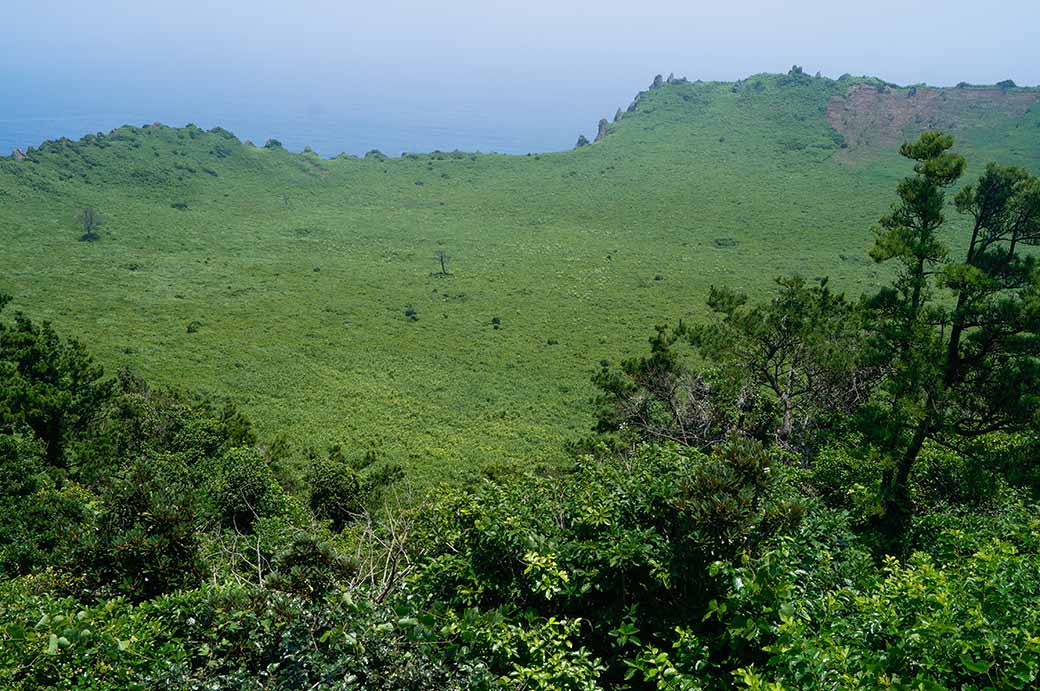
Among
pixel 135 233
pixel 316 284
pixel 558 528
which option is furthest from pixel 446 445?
pixel 135 233

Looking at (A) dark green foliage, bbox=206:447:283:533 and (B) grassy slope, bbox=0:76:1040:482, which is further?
(B) grassy slope, bbox=0:76:1040:482

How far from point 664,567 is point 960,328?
879 centimetres

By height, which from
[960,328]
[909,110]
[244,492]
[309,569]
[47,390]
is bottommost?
[244,492]

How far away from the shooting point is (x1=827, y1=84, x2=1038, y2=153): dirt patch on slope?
82250 millimetres

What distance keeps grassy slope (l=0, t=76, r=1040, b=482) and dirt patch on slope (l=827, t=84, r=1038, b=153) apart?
8.60 feet

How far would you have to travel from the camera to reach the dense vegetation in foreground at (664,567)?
4.31 m

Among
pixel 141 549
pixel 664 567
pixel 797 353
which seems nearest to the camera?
pixel 664 567

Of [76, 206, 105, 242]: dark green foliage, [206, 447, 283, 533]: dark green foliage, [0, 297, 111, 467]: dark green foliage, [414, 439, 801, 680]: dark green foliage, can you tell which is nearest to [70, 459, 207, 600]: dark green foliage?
[414, 439, 801, 680]: dark green foliage

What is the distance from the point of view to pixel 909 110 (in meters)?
→ 87.5

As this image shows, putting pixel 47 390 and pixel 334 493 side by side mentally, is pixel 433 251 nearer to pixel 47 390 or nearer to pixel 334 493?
pixel 334 493

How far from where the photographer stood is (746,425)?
628 inches

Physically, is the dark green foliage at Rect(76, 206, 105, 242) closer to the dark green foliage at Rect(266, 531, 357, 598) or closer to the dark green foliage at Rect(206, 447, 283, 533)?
the dark green foliage at Rect(206, 447, 283, 533)

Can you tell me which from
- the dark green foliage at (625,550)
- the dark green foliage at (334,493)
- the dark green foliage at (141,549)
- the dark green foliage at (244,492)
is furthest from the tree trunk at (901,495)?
the dark green foliage at (334,493)

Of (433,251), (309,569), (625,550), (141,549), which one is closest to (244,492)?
(141,549)
